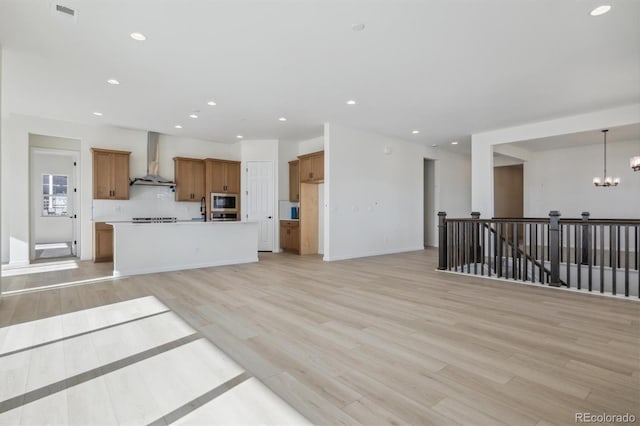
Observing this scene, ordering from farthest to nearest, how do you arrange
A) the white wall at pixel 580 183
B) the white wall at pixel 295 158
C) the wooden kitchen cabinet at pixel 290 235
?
the white wall at pixel 580 183 < the white wall at pixel 295 158 < the wooden kitchen cabinet at pixel 290 235

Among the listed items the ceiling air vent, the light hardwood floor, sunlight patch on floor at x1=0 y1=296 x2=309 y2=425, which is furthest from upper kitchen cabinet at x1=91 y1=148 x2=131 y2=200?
sunlight patch on floor at x1=0 y1=296 x2=309 y2=425

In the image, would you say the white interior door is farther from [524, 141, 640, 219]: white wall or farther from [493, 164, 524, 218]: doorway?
[493, 164, 524, 218]: doorway

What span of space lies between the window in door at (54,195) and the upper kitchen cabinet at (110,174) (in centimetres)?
476

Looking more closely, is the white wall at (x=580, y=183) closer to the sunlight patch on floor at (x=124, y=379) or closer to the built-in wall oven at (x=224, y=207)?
the built-in wall oven at (x=224, y=207)

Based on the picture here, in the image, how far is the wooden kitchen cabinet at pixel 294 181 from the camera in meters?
8.36

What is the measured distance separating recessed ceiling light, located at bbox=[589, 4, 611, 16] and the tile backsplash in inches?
314

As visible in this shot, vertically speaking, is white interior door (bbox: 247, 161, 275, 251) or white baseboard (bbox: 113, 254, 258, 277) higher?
white interior door (bbox: 247, 161, 275, 251)

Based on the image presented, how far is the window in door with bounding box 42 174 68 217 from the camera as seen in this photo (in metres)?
9.93

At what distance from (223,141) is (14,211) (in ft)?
14.9

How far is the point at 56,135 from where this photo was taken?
675cm

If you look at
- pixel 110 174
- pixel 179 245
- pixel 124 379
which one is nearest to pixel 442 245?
pixel 179 245

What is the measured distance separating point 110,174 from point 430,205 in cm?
871
